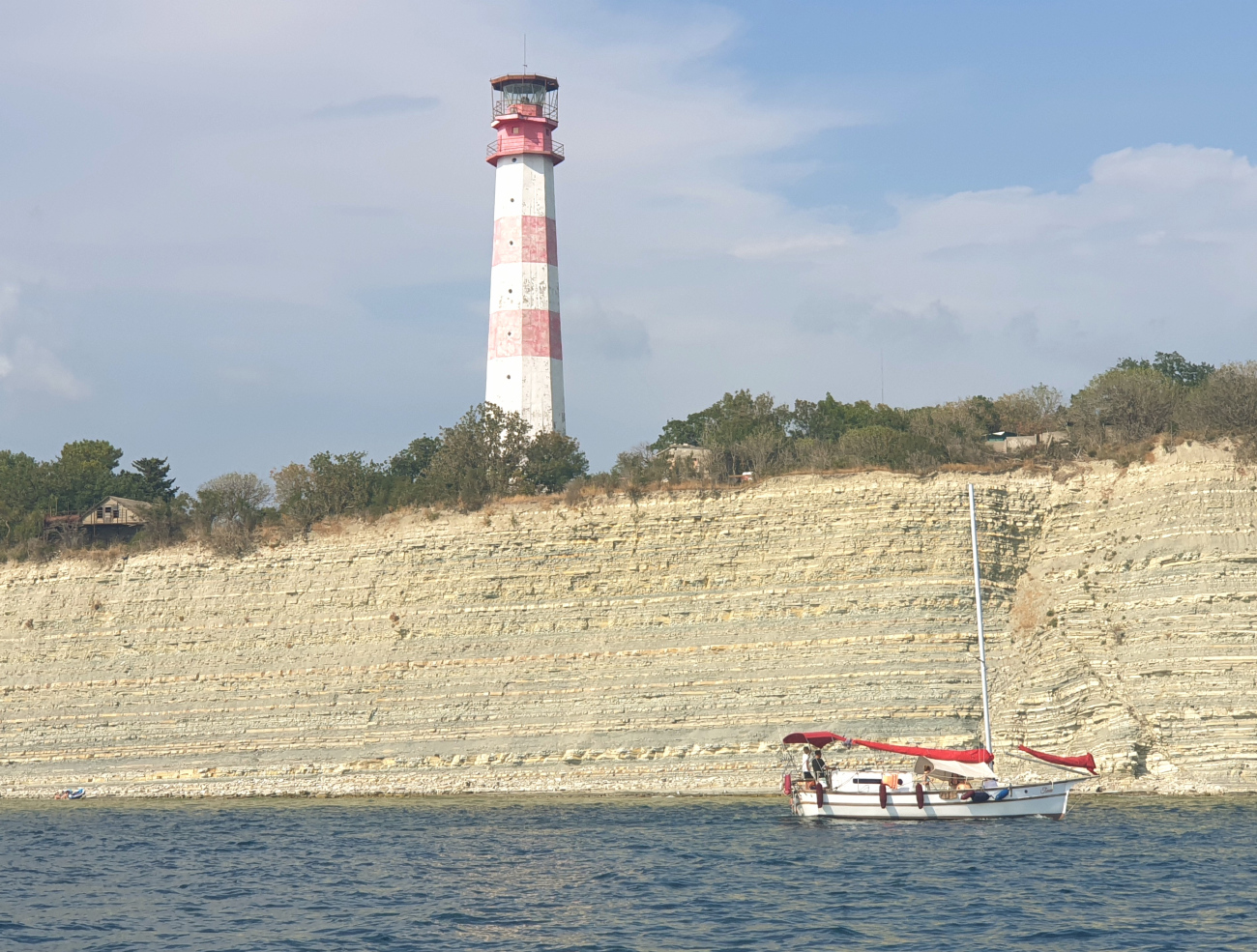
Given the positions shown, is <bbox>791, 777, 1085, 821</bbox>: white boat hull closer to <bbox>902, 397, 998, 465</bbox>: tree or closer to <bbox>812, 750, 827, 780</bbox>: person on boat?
<bbox>812, 750, 827, 780</bbox>: person on boat

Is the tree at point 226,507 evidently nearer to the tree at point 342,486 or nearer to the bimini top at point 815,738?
the tree at point 342,486

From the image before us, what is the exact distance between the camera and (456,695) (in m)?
38.6

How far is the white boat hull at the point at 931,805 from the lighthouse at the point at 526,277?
19507 millimetres

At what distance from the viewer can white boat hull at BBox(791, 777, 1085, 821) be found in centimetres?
2902

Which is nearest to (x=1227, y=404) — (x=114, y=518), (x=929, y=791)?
(x=929, y=791)

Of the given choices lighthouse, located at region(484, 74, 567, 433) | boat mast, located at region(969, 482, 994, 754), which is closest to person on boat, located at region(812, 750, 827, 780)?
boat mast, located at region(969, 482, 994, 754)

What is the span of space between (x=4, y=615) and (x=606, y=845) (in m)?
27.0

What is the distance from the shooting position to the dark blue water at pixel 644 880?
19.9 meters

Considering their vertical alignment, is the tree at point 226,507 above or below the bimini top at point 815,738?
above

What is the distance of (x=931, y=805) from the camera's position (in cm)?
2947

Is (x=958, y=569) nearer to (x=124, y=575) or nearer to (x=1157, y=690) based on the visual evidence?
(x=1157, y=690)

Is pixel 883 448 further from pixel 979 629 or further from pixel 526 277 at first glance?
pixel 526 277

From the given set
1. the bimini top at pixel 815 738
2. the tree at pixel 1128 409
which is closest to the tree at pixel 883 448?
the tree at pixel 1128 409

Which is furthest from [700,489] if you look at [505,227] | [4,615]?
[4,615]
